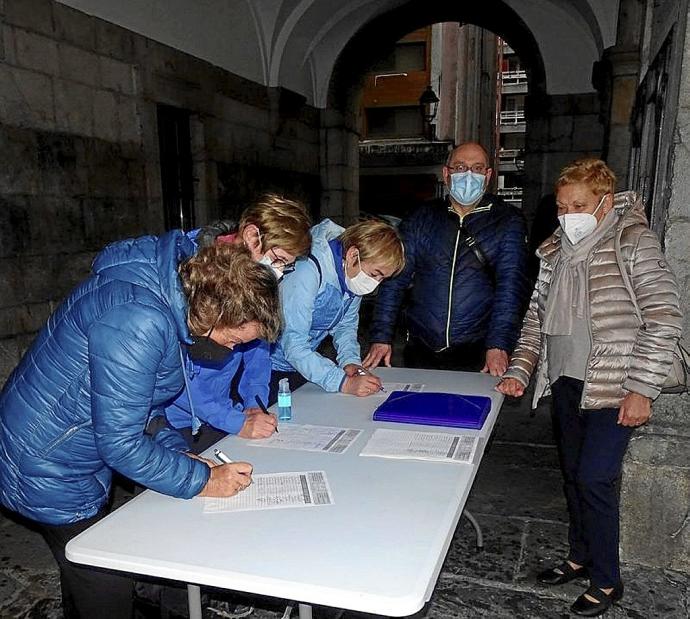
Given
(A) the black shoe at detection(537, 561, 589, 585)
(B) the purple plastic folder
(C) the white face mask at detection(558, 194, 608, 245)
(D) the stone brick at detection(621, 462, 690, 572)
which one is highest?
(C) the white face mask at detection(558, 194, 608, 245)

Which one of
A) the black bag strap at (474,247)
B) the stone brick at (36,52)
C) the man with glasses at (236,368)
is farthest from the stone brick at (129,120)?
the man with glasses at (236,368)

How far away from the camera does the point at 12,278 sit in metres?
4.41

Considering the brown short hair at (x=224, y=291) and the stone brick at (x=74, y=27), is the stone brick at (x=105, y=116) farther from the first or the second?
the brown short hair at (x=224, y=291)

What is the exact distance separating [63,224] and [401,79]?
2603 centimetres

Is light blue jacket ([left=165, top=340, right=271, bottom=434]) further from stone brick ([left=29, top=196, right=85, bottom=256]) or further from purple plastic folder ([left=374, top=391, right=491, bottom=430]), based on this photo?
stone brick ([left=29, top=196, right=85, bottom=256])

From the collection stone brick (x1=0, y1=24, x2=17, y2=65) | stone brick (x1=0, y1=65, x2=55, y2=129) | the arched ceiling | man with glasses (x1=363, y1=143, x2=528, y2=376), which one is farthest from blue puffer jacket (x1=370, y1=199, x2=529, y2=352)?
the arched ceiling

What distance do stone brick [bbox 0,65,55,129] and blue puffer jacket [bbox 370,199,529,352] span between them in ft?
9.76

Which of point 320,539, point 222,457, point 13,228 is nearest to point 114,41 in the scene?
point 13,228

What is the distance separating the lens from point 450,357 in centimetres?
320

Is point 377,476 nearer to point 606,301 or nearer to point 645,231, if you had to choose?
point 606,301

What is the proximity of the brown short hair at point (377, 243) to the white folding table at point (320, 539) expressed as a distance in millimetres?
882

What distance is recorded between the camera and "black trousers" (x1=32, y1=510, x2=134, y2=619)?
170 cm

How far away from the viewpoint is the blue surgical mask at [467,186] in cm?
300

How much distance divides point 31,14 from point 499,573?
15.4ft
